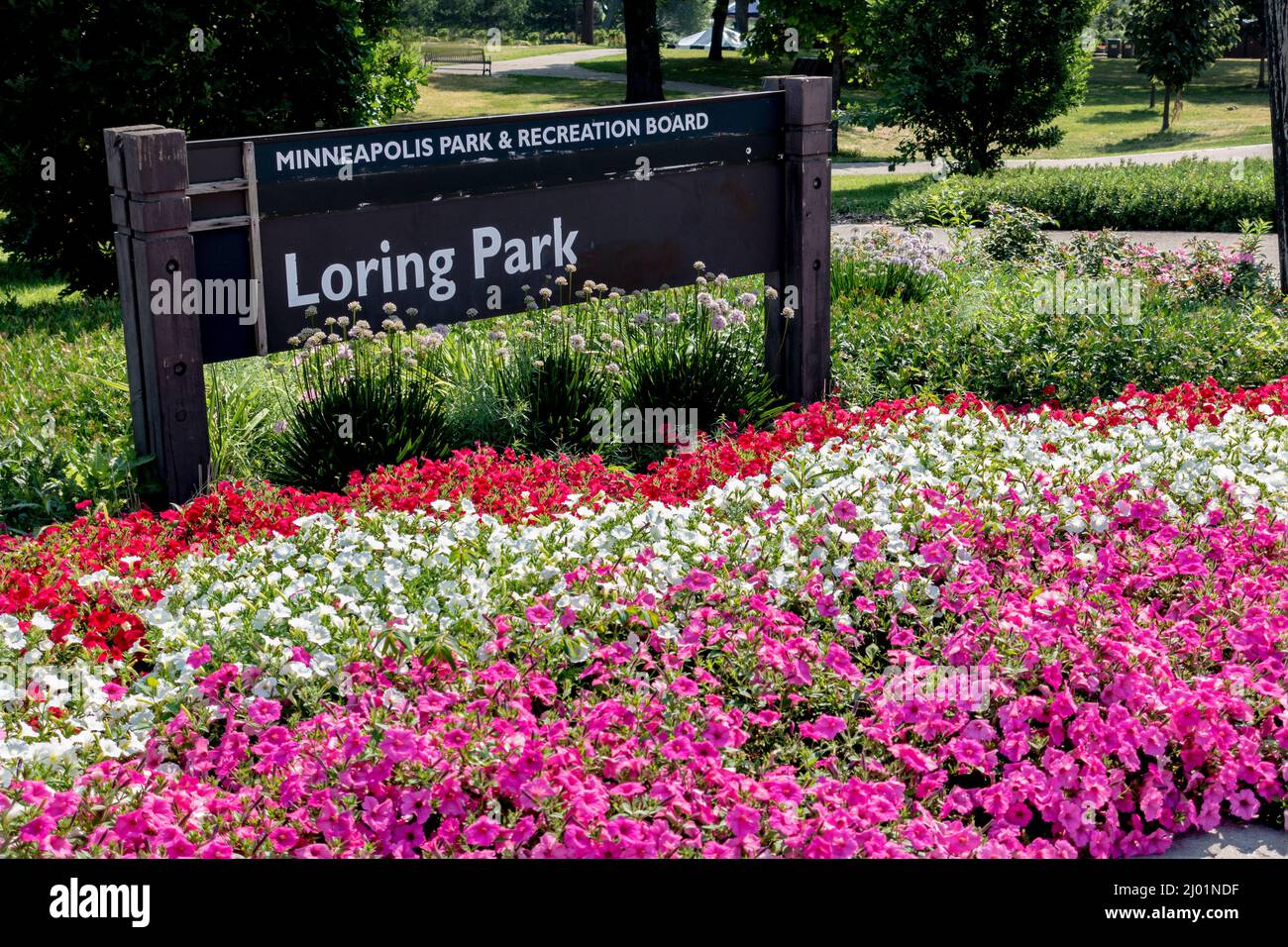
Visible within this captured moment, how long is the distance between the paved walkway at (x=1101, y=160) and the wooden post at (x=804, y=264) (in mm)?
17273

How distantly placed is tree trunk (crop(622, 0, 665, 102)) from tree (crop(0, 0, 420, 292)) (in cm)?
1482

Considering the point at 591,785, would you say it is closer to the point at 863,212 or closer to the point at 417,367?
the point at 417,367

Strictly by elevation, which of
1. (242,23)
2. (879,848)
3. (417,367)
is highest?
(242,23)

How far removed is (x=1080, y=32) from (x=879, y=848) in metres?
18.1

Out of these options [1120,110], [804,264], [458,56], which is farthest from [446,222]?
[458,56]

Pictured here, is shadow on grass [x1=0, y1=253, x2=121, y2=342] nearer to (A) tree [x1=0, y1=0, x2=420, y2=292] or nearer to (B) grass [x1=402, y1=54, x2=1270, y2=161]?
(A) tree [x1=0, y1=0, x2=420, y2=292]

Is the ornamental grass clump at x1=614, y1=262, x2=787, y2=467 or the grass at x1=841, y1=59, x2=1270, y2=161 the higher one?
the grass at x1=841, y1=59, x2=1270, y2=161

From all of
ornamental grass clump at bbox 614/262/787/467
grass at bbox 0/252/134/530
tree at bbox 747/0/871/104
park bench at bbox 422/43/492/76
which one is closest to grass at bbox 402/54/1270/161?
tree at bbox 747/0/871/104

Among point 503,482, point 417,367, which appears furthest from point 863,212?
point 503,482

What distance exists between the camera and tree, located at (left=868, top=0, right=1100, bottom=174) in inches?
720

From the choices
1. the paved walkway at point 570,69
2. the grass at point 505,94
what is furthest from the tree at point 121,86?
the paved walkway at point 570,69

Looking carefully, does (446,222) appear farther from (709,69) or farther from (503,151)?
(709,69)

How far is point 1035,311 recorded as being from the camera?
7840 millimetres

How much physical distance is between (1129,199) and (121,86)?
10524 mm
